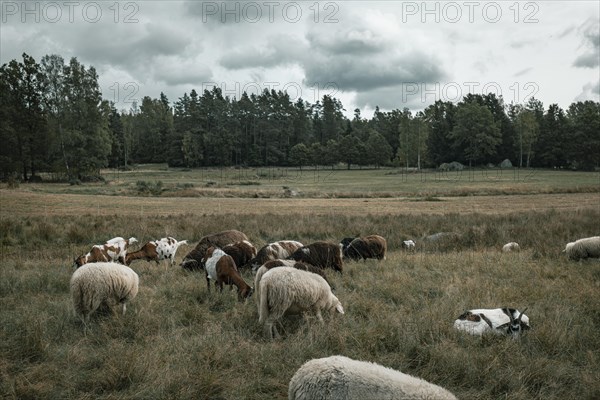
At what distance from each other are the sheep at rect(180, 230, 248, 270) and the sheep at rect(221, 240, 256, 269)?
889 millimetres

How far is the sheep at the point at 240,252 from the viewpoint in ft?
38.6

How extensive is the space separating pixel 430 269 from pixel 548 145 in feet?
293

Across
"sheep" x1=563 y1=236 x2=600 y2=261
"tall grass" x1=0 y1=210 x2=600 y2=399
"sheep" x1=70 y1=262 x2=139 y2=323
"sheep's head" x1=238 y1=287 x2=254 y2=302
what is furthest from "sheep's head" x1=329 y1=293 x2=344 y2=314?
"sheep" x1=563 y1=236 x2=600 y2=261

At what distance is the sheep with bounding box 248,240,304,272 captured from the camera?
444 inches

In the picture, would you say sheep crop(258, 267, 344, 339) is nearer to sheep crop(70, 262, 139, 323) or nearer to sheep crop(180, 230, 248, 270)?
sheep crop(70, 262, 139, 323)

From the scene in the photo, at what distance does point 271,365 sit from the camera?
18.1ft

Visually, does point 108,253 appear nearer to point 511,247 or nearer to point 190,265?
point 190,265

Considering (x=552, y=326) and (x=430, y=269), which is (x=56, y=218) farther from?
(x=552, y=326)

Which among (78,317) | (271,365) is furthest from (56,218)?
(271,365)

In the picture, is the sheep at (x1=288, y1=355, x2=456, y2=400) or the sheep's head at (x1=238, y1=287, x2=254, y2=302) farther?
the sheep's head at (x1=238, y1=287, x2=254, y2=302)

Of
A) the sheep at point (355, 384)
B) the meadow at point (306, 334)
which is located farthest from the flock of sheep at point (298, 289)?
the meadow at point (306, 334)

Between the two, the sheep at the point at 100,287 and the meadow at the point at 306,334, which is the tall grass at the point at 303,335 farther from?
the sheep at the point at 100,287

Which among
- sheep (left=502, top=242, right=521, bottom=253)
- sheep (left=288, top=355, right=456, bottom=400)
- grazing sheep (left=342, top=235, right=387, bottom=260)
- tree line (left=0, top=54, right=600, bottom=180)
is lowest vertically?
sheep (left=502, top=242, right=521, bottom=253)

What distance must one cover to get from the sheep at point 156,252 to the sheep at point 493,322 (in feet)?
29.3
